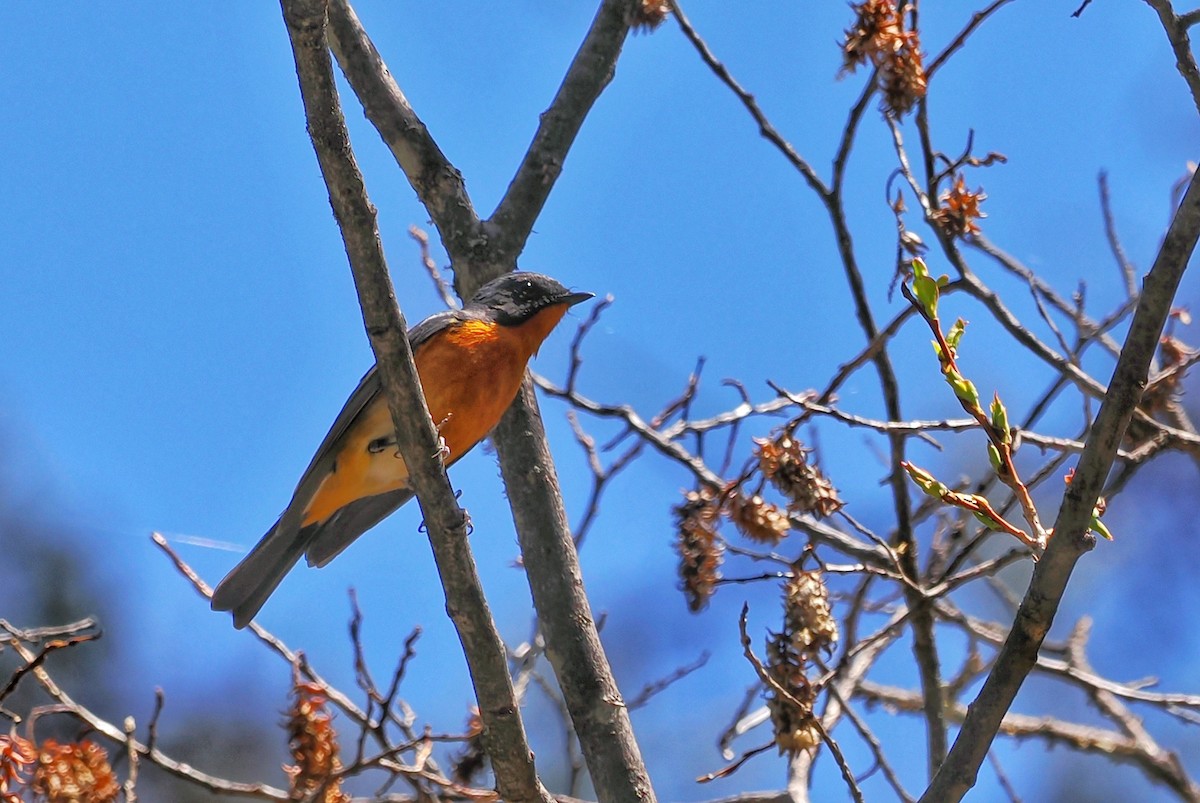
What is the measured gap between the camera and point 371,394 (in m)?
4.95

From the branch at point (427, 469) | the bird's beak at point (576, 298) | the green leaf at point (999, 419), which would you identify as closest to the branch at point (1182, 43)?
the green leaf at point (999, 419)

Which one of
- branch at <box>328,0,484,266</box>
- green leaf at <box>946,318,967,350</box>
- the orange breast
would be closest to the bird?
the orange breast

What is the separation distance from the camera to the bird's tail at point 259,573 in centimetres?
493

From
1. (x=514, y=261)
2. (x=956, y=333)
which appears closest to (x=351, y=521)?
(x=514, y=261)

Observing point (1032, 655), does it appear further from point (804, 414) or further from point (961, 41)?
point (961, 41)

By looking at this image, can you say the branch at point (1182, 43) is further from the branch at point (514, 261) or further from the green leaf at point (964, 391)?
the branch at point (514, 261)

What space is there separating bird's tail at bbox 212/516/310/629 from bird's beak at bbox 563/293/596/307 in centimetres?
156

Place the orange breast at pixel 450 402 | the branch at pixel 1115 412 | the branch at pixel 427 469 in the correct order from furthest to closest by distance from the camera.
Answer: the orange breast at pixel 450 402 < the branch at pixel 427 469 < the branch at pixel 1115 412

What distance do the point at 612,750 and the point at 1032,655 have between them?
178 cm

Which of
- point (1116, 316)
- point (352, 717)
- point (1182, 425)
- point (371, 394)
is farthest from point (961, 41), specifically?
point (352, 717)

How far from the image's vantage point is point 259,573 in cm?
509

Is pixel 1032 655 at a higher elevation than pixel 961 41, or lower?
lower

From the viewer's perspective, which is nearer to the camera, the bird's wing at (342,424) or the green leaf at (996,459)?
the green leaf at (996,459)

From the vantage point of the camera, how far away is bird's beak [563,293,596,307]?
559cm
